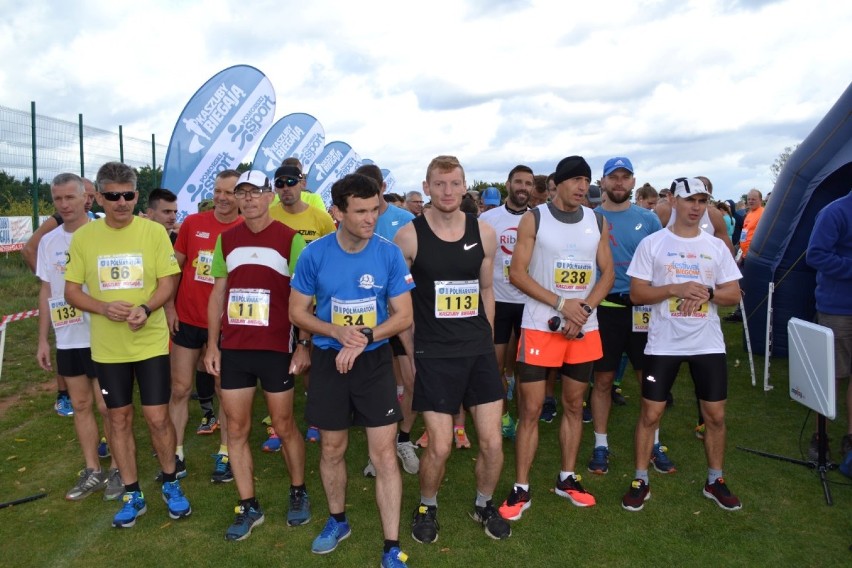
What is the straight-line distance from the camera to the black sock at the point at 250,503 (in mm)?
3973

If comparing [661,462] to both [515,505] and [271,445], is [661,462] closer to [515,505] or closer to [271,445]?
[515,505]

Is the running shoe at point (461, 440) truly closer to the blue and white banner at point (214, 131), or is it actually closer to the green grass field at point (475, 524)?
the green grass field at point (475, 524)

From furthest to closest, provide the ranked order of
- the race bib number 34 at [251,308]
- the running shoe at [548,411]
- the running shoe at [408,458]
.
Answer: the running shoe at [548,411]
the running shoe at [408,458]
the race bib number 34 at [251,308]

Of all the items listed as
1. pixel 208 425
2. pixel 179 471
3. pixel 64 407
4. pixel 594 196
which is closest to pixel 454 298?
pixel 179 471

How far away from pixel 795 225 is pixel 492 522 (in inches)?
224

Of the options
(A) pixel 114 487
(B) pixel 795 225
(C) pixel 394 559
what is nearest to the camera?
(C) pixel 394 559

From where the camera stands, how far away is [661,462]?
4820mm

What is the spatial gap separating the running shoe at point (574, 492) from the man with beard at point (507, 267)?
1185 millimetres

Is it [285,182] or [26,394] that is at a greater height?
[285,182]

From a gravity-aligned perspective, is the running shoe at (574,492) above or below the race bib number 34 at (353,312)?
below

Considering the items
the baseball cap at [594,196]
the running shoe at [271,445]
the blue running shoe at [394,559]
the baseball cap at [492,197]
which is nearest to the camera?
the blue running shoe at [394,559]

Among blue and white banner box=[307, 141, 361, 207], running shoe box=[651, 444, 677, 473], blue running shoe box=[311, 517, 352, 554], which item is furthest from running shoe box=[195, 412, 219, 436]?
blue and white banner box=[307, 141, 361, 207]

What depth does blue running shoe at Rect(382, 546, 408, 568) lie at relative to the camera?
342cm

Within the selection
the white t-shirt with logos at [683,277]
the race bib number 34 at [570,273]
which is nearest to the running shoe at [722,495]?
the white t-shirt with logos at [683,277]
